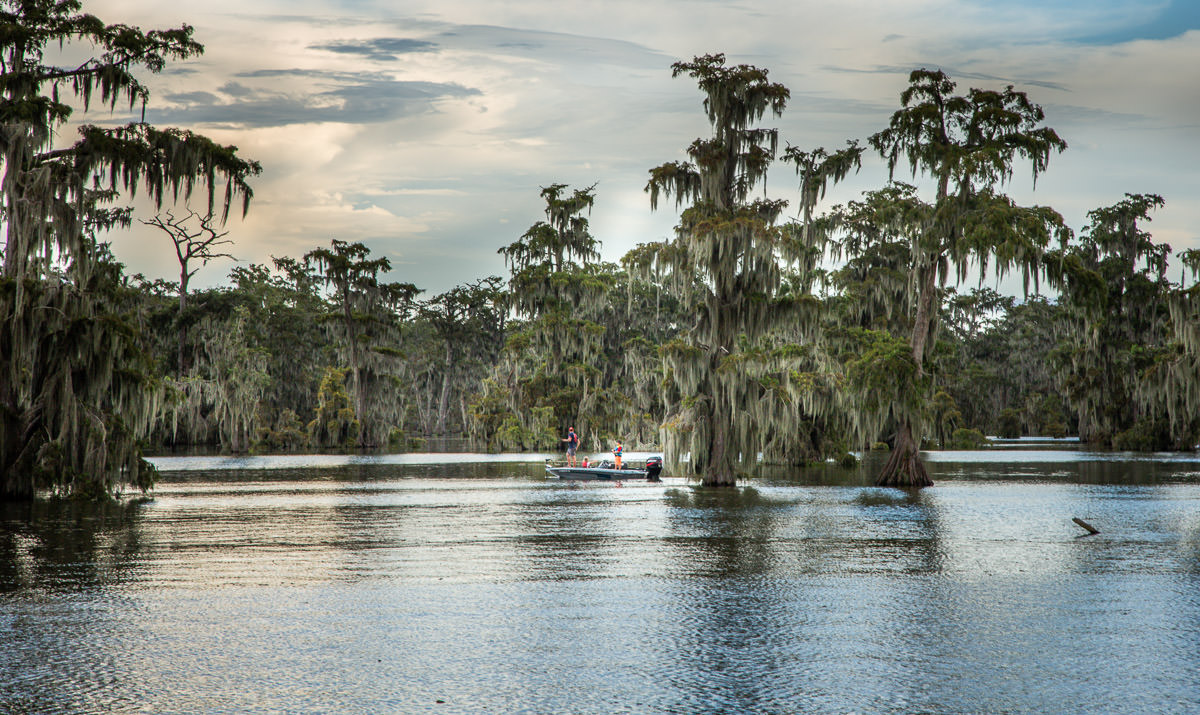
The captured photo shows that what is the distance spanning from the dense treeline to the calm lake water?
3.83 m

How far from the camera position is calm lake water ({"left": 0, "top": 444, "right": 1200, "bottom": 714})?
6.94 meters

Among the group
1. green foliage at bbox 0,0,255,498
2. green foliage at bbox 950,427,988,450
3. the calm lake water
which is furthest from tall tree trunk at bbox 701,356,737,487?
green foliage at bbox 950,427,988,450

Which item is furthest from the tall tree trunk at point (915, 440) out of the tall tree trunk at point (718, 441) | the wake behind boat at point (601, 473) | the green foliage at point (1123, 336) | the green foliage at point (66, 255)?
the green foliage at point (1123, 336)

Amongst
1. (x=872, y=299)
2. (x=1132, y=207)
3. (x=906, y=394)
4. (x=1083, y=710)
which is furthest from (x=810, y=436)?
(x=1083, y=710)

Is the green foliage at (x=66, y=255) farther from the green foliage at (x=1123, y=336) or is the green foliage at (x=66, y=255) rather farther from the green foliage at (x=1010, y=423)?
the green foliage at (x=1010, y=423)

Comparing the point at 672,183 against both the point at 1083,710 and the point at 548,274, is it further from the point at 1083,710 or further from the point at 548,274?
the point at 548,274

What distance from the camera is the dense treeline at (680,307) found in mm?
21766

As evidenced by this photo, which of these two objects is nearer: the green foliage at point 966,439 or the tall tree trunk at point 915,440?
the tall tree trunk at point 915,440

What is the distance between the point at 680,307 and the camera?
137 feet

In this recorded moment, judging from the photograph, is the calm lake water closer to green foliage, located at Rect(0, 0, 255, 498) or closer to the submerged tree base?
green foliage, located at Rect(0, 0, 255, 498)

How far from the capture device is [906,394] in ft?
100

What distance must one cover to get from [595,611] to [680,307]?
32.4 metres

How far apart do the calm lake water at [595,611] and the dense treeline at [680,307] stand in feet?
12.6

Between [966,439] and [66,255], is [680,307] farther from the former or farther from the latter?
[966,439]
